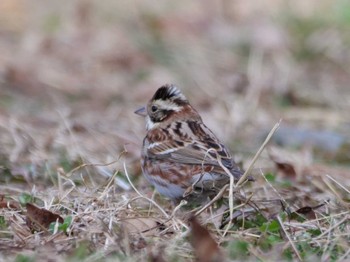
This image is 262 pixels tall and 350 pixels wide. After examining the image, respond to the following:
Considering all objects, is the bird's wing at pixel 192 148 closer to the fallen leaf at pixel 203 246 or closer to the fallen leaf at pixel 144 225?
the fallen leaf at pixel 144 225

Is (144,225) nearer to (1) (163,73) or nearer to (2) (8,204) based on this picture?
(2) (8,204)

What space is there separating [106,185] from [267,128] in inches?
140

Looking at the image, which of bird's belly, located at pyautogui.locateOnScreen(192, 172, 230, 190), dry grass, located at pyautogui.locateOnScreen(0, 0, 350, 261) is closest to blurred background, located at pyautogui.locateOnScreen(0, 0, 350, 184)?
dry grass, located at pyautogui.locateOnScreen(0, 0, 350, 261)

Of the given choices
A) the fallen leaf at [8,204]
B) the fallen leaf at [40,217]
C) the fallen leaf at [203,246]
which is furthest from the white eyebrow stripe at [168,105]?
the fallen leaf at [203,246]

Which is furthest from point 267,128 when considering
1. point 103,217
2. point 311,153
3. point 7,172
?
point 103,217

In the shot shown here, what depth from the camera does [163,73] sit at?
10.6m

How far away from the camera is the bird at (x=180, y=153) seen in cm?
528

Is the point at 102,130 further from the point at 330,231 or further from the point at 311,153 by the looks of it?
the point at 330,231

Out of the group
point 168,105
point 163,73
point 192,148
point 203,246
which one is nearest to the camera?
point 203,246

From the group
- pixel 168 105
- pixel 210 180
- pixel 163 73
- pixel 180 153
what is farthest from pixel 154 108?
pixel 163 73

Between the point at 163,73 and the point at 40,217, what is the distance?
19.5ft

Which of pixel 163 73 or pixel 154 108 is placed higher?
pixel 154 108

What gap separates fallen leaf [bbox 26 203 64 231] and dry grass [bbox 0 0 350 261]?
0.04 meters

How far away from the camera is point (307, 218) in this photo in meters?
5.14
